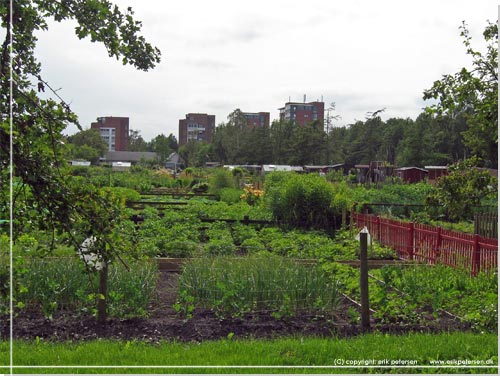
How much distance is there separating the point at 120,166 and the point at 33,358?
33492 millimetres

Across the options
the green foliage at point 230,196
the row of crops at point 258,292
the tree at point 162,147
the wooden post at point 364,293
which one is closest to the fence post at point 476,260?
the row of crops at point 258,292

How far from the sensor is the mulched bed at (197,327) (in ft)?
16.6

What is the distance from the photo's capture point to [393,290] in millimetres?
6953

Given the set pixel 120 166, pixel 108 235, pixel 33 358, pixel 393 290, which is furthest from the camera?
pixel 120 166

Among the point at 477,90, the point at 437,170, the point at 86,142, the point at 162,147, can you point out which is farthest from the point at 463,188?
the point at 162,147

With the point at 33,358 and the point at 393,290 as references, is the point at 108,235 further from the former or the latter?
the point at 393,290

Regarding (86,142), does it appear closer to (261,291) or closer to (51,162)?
(261,291)

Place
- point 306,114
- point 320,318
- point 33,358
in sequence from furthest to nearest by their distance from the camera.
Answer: point 306,114, point 320,318, point 33,358

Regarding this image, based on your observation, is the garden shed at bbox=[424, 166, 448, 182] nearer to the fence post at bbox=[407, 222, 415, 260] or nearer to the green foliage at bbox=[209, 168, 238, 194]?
the fence post at bbox=[407, 222, 415, 260]

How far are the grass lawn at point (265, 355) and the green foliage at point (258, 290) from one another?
853 mm

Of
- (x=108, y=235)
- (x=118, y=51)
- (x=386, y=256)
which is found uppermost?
(x=118, y=51)

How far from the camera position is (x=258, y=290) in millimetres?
5848

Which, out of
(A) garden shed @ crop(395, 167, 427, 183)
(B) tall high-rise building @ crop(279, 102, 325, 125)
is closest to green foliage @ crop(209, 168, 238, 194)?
(A) garden shed @ crop(395, 167, 427, 183)

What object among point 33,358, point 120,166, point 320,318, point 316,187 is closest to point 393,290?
point 320,318
